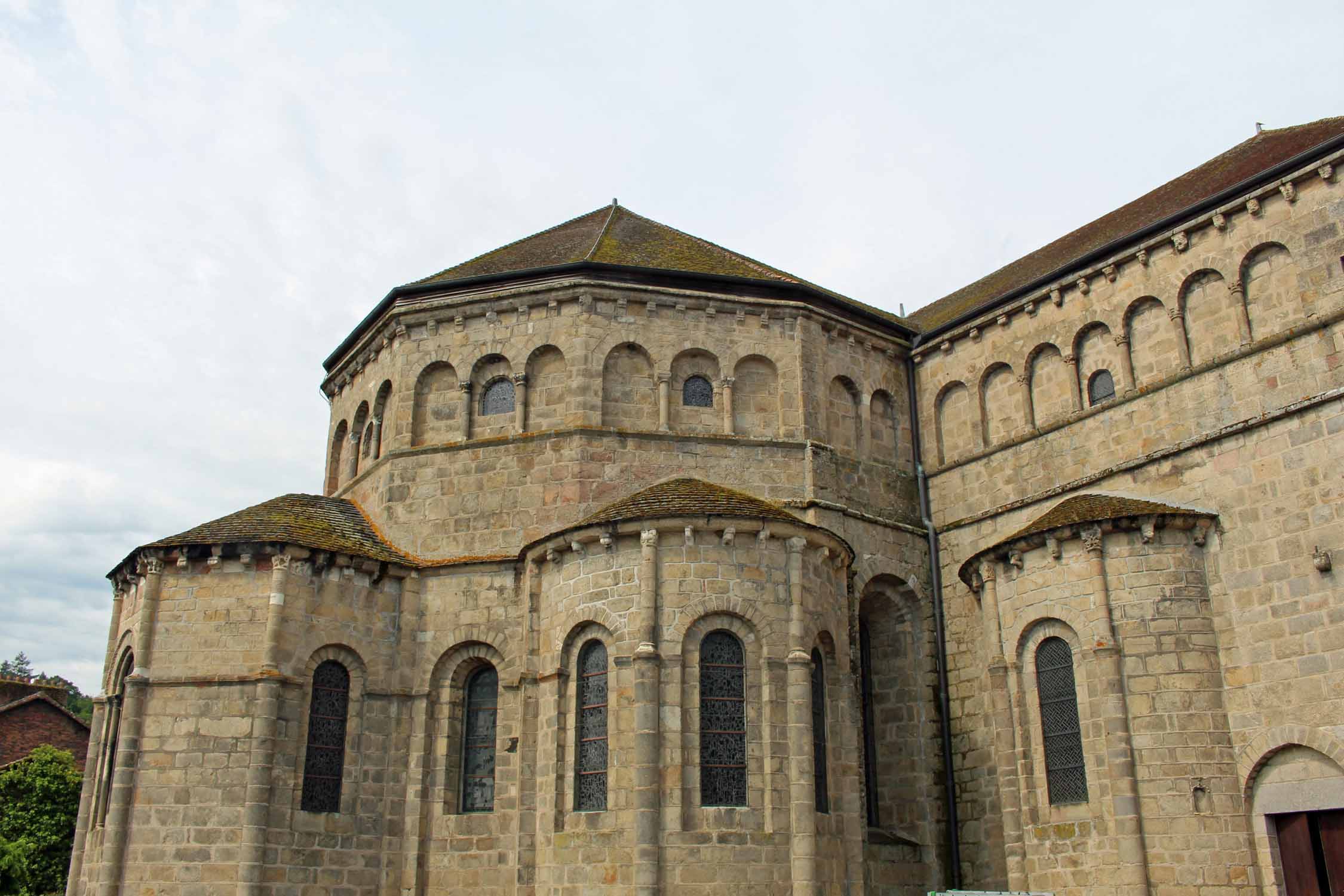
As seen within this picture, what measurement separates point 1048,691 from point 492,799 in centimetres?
976

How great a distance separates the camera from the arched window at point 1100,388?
73.9ft

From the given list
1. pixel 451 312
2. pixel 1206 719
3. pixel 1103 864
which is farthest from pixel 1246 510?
pixel 451 312

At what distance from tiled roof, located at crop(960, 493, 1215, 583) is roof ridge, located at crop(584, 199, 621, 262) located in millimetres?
9724

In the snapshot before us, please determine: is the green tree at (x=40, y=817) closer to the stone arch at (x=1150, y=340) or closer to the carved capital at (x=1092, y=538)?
the carved capital at (x=1092, y=538)

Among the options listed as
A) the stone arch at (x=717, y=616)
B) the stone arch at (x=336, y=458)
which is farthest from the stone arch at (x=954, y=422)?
the stone arch at (x=336, y=458)

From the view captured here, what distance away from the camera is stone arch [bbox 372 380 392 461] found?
81.4 feet

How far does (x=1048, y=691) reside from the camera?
19.8 meters

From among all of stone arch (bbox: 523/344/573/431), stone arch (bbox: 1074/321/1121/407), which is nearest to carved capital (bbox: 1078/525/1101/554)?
stone arch (bbox: 1074/321/1121/407)

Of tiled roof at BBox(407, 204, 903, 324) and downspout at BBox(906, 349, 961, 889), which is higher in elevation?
tiled roof at BBox(407, 204, 903, 324)

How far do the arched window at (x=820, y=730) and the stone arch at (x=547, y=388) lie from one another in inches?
279

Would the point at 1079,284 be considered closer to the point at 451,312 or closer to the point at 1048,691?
the point at 1048,691

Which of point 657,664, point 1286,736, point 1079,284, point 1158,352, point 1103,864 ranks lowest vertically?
point 1103,864

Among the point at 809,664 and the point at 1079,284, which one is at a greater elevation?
the point at 1079,284

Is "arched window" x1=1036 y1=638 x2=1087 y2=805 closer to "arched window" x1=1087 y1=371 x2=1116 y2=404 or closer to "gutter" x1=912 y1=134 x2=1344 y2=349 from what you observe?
"arched window" x1=1087 y1=371 x2=1116 y2=404
